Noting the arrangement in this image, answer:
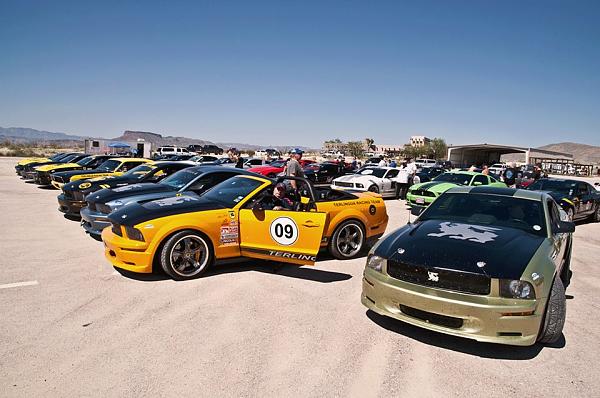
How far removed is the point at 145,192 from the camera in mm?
8008

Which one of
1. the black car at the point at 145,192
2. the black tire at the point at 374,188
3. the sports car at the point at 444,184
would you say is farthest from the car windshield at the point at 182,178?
the black tire at the point at 374,188

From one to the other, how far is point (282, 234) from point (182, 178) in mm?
4038

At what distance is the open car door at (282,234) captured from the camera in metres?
5.41

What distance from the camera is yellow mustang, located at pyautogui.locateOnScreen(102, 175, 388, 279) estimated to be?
536 cm

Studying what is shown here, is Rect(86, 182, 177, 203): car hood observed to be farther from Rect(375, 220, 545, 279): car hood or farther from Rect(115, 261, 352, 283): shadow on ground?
Rect(375, 220, 545, 279): car hood

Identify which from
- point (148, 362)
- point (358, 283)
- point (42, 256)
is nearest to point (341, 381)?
point (148, 362)

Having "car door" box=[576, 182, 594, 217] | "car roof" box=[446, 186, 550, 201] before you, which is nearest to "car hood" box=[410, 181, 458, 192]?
"car door" box=[576, 182, 594, 217]

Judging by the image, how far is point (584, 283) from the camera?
6164 mm

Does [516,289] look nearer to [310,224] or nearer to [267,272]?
[310,224]

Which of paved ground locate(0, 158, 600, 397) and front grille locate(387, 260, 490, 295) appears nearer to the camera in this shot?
paved ground locate(0, 158, 600, 397)

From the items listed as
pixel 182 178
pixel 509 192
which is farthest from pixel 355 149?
pixel 509 192

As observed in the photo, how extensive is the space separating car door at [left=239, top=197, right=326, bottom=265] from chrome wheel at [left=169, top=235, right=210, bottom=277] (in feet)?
1.85

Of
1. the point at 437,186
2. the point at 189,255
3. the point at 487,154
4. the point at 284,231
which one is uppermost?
the point at 487,154

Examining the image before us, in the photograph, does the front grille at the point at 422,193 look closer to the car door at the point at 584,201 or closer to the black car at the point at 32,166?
the car door at the point at 584,201
